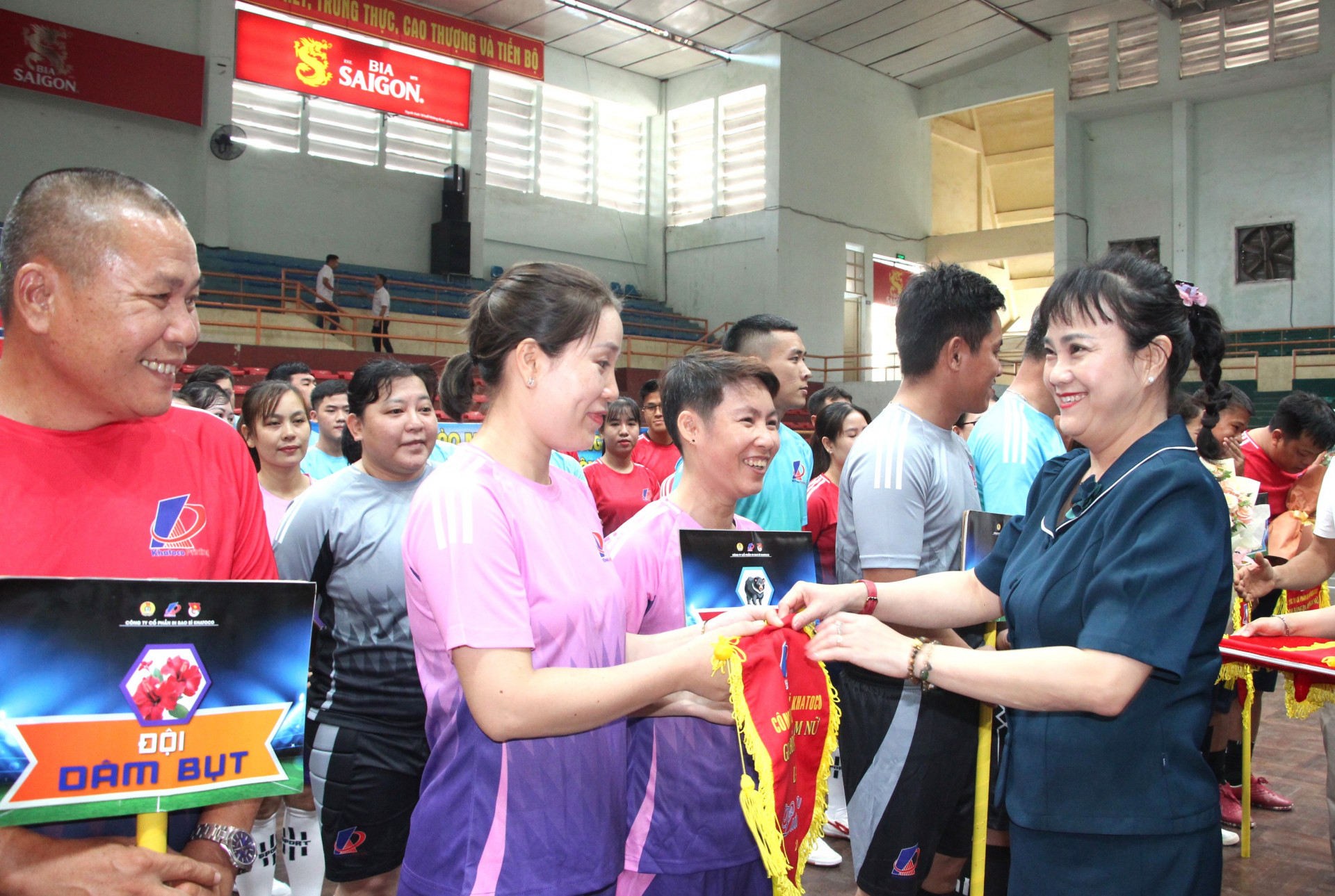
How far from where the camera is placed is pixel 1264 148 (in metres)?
17.3

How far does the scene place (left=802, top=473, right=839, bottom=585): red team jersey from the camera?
457 cm

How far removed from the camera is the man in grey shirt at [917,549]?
2.42m

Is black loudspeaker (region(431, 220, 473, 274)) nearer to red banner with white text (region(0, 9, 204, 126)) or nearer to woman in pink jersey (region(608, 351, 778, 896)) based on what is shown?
red banner with white text (region(0, 9, 204, 126))

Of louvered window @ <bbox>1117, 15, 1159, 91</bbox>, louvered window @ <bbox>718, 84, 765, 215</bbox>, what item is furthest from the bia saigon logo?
louvered window @ <bbox>1117, 15, 1159, 91</bbox>

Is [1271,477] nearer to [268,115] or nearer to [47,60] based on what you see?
[47,60]

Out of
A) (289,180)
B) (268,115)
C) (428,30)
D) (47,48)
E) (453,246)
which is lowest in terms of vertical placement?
(453,246)

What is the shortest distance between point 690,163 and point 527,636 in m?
20.2

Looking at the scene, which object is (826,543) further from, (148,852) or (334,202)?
(334,202)

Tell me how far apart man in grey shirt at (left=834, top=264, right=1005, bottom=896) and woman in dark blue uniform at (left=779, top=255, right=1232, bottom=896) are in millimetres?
563

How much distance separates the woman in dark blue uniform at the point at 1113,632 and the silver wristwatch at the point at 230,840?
1.09 meters

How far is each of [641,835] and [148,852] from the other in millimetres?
1049

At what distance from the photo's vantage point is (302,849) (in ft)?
9.80

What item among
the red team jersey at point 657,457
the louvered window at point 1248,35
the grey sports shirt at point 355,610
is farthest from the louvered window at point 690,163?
the grey sports shirt at point 355,610

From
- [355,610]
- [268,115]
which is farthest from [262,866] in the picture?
[268,115]
